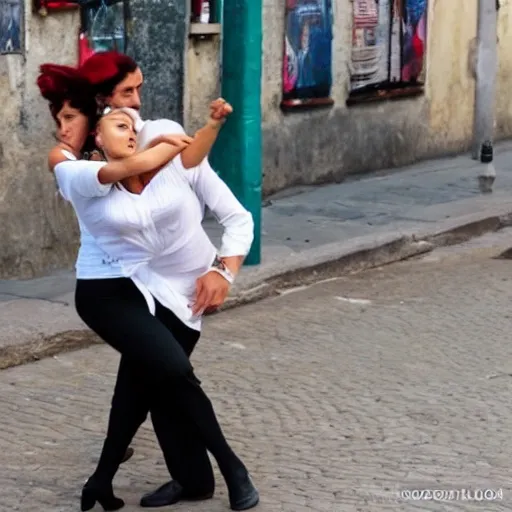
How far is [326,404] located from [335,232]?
4483 mm

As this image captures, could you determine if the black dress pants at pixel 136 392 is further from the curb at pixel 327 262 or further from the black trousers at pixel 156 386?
the curb at pixel 327 262

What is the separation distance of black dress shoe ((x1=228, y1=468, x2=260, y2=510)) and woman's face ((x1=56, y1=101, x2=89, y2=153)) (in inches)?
50.5

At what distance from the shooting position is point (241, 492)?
530cm

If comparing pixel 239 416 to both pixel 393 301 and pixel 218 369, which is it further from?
pixel 393 301

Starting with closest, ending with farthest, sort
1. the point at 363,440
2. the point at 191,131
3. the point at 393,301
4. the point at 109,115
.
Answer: the point at 109,115
the point at 363,440
the point at 393,301
the point at 191,131

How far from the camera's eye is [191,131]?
39.1ft

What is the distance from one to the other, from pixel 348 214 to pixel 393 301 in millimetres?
2998

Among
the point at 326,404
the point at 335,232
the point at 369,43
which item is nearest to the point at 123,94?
the point at 326,404

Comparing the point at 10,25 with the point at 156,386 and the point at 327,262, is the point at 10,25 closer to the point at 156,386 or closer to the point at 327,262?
the point at 327,262

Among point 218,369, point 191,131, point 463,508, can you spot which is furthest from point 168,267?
point 191,131

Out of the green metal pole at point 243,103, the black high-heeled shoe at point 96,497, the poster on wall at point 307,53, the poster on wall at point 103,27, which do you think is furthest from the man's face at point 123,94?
the poster on wall at point 307,53

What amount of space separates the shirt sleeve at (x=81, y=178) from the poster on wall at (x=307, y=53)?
27.4 ft

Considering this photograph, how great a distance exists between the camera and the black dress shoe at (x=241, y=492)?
5289mm

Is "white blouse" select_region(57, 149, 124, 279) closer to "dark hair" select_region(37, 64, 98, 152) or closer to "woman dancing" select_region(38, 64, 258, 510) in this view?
"woman dancing" select_region(38, 64, 258, 510)
